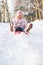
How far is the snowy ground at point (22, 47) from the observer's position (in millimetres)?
829

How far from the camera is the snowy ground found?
829mm

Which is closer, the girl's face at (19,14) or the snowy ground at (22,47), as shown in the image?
the snowy ground at (22,47)

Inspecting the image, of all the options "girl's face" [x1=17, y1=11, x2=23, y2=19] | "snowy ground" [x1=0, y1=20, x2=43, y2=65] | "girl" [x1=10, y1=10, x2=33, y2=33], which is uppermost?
"girl's face" [x1=17, y1=11, x2=23, y2=19]

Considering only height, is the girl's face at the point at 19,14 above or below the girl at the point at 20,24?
above

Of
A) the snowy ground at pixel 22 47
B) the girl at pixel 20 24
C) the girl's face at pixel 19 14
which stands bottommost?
the snowy ground at pixel 22 47

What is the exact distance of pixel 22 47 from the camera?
92 centimetres

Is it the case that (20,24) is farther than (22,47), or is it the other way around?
(20,24)

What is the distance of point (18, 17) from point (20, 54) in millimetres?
267

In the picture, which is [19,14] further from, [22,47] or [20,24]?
[22,47]

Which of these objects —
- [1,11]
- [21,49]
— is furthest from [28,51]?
[1,11]

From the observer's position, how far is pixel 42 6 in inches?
46.1

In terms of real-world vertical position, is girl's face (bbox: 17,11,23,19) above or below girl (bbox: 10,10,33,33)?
above

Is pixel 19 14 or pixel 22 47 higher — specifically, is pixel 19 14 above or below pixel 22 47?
above

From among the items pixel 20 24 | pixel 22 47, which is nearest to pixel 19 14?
pixel 20 24
